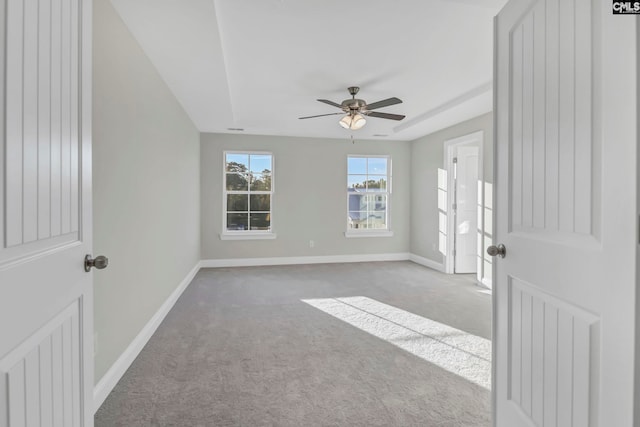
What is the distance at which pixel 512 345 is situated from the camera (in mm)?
1435

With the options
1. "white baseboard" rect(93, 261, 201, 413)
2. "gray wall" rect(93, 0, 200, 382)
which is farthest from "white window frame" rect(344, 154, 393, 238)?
"white baseboard" rect(93, 261, 201, 413)

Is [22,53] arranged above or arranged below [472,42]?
below

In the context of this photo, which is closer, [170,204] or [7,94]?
[7,94]

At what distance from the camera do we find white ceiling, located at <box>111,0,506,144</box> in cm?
232

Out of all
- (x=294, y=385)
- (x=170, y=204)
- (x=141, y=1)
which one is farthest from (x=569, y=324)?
(x=170, y=204)

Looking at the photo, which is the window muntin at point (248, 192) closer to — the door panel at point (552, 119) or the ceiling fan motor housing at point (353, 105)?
the ceiling fan motor housing at point (353, 105)

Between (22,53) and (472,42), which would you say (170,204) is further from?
(472,42)

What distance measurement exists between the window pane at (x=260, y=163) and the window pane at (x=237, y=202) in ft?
1.84

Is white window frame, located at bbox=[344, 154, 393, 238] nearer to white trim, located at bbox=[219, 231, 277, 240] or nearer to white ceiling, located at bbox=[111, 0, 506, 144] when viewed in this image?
white trim, located at bbox=[219, 231, 277, 240]

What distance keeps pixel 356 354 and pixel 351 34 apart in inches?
101

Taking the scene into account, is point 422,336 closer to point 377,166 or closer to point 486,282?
point 486,282

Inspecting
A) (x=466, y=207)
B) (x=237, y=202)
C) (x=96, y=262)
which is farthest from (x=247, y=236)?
(x=96, y=262)

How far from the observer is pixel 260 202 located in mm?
6414

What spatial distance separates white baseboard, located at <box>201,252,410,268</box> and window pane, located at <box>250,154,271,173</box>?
1701 mm
